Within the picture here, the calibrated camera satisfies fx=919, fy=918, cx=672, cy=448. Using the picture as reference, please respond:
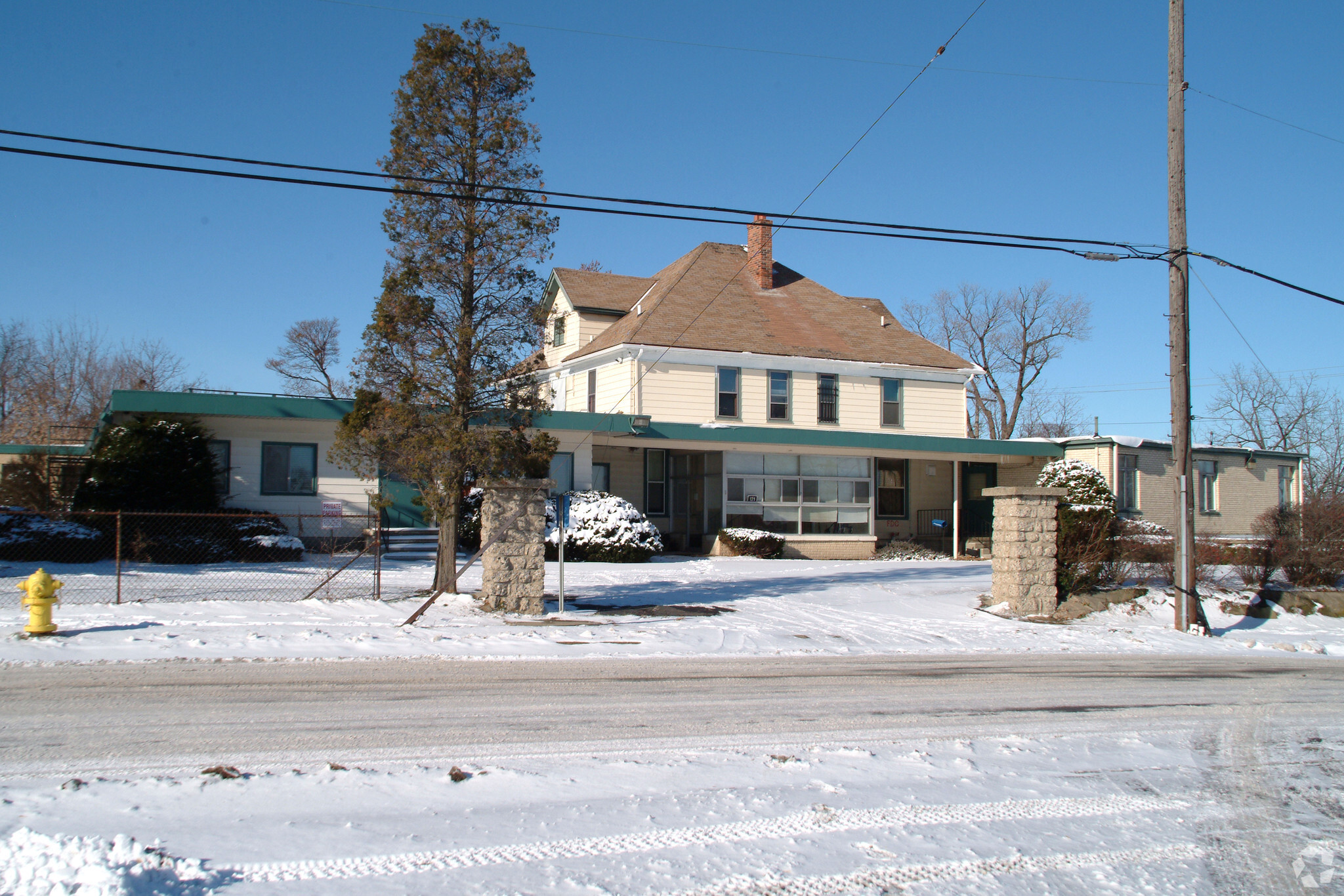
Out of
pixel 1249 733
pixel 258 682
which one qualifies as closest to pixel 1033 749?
pixel 1249 733

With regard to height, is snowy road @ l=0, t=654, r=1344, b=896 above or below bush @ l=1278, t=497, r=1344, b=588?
below

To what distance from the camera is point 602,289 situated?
3130 centimetres

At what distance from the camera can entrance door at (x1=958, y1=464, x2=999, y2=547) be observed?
100 feet

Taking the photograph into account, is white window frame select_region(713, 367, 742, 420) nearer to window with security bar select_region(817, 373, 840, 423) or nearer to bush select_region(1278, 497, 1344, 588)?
window with security bar select_region(817, 373, 840, 423)

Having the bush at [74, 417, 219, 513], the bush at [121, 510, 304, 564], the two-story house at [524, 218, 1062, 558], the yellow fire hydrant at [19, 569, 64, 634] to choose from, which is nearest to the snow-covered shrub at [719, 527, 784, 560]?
the two-story house at [524, 218, 1062, 558]

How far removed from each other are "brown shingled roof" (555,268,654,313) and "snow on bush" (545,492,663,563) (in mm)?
10182

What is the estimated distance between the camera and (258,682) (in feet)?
28.7

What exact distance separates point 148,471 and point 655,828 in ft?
53.5

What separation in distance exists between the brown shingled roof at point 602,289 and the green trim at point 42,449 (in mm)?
14674

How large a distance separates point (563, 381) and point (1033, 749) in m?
24.1

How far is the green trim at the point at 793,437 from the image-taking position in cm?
2362

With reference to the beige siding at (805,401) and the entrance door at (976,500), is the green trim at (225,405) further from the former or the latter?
the entrance door at (976,500)

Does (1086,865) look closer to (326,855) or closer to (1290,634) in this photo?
(326,855)

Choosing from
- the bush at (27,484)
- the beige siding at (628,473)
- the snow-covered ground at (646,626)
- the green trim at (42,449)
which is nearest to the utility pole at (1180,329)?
the snow-covered ground at (646,626)
